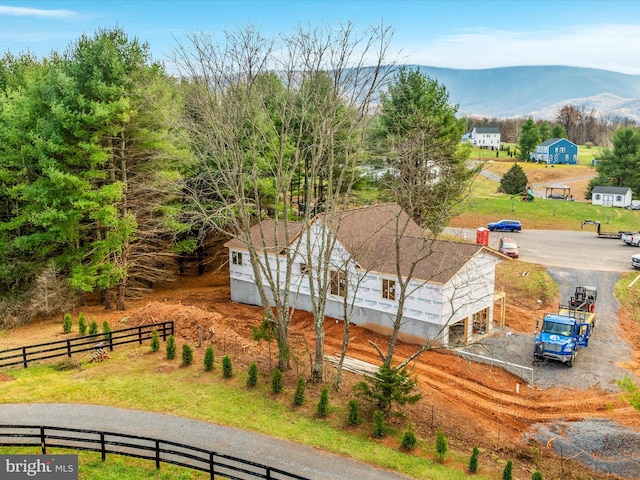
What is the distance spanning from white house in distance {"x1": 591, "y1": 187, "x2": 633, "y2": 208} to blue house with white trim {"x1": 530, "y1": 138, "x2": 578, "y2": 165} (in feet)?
124

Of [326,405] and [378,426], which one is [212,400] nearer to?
[326,405]

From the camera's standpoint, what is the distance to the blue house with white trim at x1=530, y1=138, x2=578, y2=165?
103562 mm

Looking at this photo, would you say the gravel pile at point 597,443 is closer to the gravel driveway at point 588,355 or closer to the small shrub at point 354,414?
the gravel driveway at point 588,355

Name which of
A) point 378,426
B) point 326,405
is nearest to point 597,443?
point 378,426

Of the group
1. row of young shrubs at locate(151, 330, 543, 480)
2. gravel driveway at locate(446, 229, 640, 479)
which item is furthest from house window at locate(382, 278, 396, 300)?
row of young shrubs at locate(151, 330, 543, 480)

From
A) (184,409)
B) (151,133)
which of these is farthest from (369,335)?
(151,133)

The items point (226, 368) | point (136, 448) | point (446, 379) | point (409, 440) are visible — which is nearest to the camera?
point (136, 448)

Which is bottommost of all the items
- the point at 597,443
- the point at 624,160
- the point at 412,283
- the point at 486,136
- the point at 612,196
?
the point at 597,443

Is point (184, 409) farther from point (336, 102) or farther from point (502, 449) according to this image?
point (336, 102)

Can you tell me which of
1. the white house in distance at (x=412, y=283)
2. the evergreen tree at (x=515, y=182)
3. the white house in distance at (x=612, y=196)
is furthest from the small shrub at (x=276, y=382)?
the white house in distance at (x=612, y=196)

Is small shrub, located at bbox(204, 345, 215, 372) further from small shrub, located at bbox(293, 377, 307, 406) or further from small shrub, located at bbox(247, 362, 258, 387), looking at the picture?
small shrub, located at bbox(293, 377, 307, 406)

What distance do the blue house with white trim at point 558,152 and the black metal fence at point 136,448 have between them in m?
104

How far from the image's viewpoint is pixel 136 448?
566 inches

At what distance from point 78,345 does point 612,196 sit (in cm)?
6614
